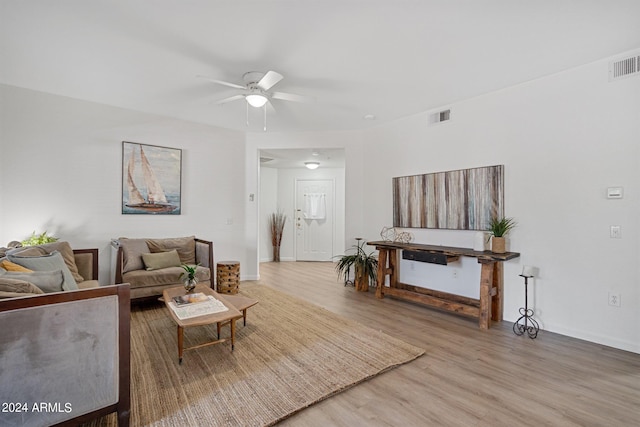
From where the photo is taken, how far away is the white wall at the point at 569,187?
2.71 m

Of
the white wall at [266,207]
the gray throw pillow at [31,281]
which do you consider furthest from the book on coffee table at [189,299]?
the white wall at [266,207]

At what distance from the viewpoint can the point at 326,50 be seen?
105 inches

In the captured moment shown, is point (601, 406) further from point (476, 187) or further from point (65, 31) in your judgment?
point (65, 31)

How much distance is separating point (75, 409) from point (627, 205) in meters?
4.32

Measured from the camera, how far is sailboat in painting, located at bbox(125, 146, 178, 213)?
4.38 metres

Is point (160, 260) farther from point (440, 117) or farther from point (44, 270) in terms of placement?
point (440, 117)

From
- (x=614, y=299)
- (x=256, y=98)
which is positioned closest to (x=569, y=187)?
(x=614, y=299)

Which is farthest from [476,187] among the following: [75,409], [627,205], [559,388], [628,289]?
→ [75,409]

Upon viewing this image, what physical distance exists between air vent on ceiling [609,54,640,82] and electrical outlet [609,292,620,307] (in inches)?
77.8

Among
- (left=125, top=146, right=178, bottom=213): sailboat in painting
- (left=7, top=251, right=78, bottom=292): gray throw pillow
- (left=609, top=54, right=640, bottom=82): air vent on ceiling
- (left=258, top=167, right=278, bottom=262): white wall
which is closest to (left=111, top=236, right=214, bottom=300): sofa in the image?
(left=125, top=146, right=178, bottom=213): sailboat in painting

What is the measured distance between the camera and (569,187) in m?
3.02

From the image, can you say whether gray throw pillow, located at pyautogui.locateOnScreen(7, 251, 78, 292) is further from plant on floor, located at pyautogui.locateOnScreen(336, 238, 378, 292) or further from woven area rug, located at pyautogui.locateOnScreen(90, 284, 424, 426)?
plant on floor, located at pyautogui.locateOnScreen(336, 238, 378, 292)

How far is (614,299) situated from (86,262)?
5.49 metres

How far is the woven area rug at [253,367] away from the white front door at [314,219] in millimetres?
4331
